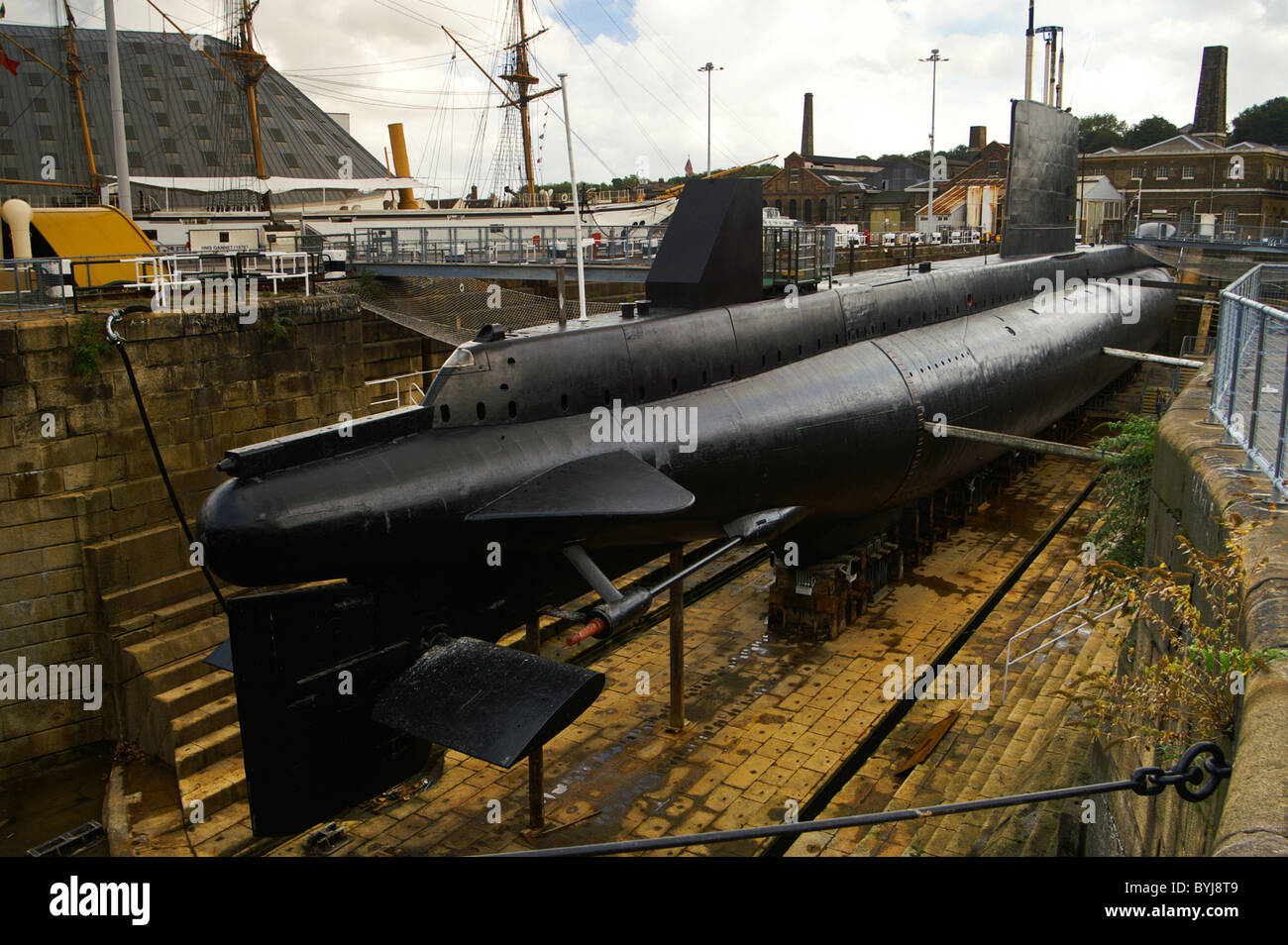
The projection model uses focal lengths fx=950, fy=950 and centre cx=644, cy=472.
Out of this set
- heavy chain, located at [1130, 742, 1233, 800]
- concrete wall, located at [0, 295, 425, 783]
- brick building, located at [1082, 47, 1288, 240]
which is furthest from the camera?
brick building, located at [1082, 47, 1288, 240]

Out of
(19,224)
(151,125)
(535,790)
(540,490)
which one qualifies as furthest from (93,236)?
Answer: (151,125)

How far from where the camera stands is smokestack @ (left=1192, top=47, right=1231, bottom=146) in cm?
8775

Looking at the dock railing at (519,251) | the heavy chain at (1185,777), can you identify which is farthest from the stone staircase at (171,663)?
the dock railing at (519,251)

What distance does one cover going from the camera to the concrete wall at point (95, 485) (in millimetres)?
13688

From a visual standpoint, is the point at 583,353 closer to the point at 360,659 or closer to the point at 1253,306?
the point at 360,659

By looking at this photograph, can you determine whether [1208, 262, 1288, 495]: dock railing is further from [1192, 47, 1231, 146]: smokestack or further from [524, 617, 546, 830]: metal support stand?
[1192, 47, 1231, 146]: smokestack

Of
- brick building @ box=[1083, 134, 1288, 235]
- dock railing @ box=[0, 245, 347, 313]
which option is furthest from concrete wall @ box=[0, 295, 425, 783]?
brick building @ box=[1083, 134, 1288, 235]

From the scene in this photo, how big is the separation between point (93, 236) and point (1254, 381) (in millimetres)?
21520

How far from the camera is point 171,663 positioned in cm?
1447

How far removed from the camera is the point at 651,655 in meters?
14.8

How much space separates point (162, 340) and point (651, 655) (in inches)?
366

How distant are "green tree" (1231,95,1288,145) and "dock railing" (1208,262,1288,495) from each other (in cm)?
12176

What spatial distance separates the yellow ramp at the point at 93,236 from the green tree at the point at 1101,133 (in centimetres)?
11327

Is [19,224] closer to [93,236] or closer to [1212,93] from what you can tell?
[93,236]
